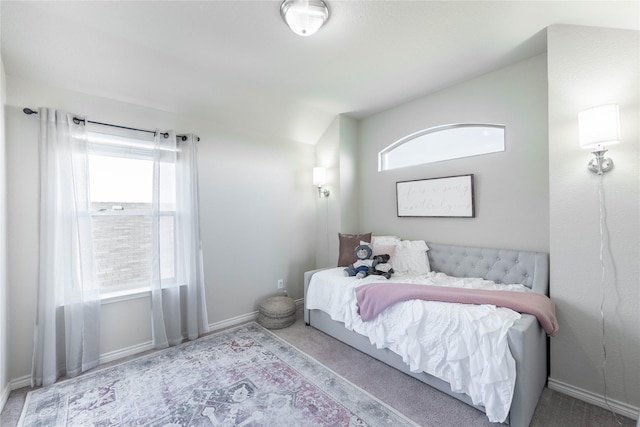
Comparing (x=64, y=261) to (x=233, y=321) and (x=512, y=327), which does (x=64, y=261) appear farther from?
(x=512, y=327)

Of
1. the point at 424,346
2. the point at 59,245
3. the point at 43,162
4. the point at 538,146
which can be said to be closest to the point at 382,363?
the point at 424,346

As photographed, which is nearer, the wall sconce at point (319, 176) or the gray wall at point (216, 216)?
the gray wall at point (216, 216)

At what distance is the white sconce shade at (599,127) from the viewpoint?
1.60m

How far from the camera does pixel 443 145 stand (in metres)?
2.99

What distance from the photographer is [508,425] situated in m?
1.58

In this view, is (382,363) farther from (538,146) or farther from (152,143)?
(152,143)

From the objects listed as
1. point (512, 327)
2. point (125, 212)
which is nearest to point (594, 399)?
point (512, 327)

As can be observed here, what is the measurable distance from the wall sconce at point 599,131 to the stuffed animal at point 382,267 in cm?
172

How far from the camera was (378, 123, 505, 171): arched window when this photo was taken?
2654mm

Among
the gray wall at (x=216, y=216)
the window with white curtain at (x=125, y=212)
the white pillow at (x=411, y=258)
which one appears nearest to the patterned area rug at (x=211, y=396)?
the gray wall at (x=216, y=216)

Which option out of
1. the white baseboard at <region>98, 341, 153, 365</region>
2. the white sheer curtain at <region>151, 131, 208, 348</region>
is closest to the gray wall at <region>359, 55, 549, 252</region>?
the white sheer curtain at <region>151, 131, 208, 348</region>

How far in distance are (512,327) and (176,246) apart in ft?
9.37

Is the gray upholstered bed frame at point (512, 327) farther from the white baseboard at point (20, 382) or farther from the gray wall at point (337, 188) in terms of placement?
the white baseboard at point (20, 382)

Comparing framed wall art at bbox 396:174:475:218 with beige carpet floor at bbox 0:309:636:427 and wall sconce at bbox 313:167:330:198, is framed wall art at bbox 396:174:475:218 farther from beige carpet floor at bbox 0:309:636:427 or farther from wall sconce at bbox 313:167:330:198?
beige carpet floor at bbox 0:309:636:427
